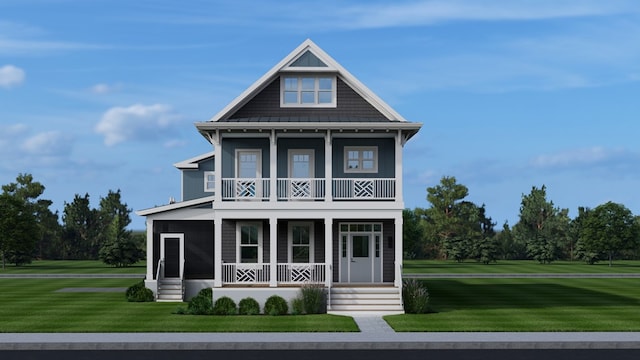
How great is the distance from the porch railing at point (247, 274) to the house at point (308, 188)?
5cm

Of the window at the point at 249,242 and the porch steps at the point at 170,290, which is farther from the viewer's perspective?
the porch steps at the point at 170,290

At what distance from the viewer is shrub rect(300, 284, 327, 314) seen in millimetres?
33250

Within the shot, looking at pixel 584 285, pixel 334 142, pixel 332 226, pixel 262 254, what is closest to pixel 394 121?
pixel 334 142

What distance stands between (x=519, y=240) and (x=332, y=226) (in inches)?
2190

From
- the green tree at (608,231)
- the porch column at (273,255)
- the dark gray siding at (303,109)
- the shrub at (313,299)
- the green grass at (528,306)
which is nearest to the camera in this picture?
the green grass at (528,306)

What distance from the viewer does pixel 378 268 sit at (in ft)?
122

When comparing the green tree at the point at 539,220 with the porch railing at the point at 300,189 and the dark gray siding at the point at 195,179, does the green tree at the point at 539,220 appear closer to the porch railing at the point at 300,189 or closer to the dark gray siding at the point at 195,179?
the dark gray siding at the point at 195,179

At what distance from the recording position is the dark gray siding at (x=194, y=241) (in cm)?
Result: 4028

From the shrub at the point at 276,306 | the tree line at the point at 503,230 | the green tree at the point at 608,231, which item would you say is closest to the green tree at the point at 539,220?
the tree line at the point at 503,230

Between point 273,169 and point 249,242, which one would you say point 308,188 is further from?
point 249,242

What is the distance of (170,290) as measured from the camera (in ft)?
129

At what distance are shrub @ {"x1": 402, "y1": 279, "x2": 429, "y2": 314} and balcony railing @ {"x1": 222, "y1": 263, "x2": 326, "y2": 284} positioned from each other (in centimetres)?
387

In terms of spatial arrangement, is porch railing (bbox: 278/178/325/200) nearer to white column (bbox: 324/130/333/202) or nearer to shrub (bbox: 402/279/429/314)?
white column (bbox: 324/130/333/202)

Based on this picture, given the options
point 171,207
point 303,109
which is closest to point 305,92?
point 303,109
